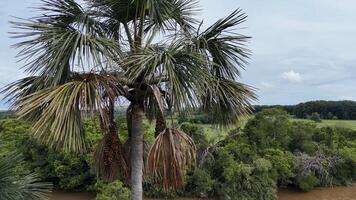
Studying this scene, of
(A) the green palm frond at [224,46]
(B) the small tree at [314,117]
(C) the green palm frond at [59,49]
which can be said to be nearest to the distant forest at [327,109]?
(B) the small tree at [314,117]

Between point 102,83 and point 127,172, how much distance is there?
4.21 ft

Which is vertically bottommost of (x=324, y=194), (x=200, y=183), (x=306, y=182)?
(x=324, y=194)

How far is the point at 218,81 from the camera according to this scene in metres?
3.75

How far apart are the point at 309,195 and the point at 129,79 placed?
13158 mm

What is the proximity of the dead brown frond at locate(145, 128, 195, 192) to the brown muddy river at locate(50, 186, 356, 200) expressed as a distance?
11.4 m

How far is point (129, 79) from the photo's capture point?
3246mm

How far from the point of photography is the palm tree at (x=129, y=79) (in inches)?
118

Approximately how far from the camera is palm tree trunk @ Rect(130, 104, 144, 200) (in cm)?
364

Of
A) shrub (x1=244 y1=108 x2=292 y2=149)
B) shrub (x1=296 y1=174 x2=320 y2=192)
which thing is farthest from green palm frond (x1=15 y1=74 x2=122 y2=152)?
shrub (x1=244 y1=108 x2=292 y2=149)

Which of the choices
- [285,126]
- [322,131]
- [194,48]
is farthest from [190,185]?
[194,48]

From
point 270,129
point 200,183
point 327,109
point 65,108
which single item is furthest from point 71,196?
point 327,109

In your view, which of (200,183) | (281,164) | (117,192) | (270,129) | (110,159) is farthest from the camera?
(270,129)

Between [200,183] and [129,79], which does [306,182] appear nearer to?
[200,183]

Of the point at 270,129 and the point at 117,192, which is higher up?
the point at 270,129
